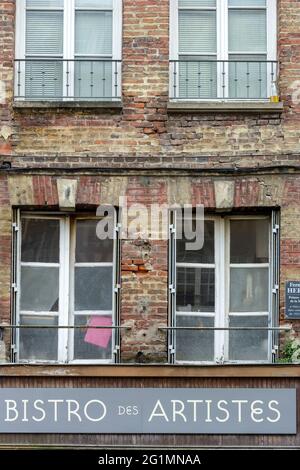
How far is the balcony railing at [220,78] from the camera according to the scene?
683 inches

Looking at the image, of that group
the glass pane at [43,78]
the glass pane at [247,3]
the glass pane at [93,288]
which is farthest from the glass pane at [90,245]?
the glass pane at [247,3]

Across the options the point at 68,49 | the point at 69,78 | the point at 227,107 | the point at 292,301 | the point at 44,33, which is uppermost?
the point at 44,33

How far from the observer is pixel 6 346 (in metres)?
16.8

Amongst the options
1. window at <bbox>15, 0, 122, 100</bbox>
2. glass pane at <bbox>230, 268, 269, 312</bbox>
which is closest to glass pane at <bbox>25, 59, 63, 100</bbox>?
window at <bbox>15, 0, 122, 100</bbox>

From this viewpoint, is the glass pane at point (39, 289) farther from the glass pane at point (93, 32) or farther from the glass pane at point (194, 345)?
the glass pane at point (93, 32)

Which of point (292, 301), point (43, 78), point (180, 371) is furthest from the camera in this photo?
point (43, 78)

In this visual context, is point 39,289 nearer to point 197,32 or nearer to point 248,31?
point 197,32

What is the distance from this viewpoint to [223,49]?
17422 mm

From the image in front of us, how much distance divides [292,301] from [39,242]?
2.92 metres

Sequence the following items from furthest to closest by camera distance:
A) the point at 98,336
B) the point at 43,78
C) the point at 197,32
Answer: the point at 197,32 < the point at 43,78 < the point at 98,336

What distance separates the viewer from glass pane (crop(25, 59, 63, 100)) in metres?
17.3

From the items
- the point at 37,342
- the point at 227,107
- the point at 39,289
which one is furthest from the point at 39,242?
the point at 227,107
